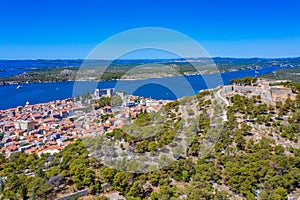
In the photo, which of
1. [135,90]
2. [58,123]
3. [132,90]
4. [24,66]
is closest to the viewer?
[58,123]

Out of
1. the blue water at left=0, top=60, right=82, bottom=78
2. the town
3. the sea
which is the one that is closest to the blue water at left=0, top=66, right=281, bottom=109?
the sea

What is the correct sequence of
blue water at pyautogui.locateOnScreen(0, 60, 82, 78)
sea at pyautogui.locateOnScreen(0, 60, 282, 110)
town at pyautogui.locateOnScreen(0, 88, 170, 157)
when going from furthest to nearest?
blue water at pyautogui.locateOnScreen(0, 60, 82, 78) < sea at pyautogui.locateOnScreen(0, 60, 282, 110) < town at pyautogui.locateOnScreen(0, 88, 170, 157)

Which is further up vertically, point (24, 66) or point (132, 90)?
point (24, 66)

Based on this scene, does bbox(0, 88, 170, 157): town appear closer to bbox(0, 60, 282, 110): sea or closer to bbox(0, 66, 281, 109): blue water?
bbox(0, 60, 282, 110): sea

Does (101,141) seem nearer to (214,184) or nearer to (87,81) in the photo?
(214,184)

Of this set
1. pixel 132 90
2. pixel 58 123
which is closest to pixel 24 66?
pixel 132 90

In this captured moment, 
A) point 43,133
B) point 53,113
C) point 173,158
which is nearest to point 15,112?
point 53,113

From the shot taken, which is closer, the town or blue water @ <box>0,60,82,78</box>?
the town

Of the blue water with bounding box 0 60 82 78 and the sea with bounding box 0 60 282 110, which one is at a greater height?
the blue water with bounding box 0 60 82 78

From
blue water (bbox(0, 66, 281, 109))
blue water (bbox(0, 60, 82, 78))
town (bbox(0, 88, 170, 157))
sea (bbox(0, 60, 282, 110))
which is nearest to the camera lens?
town (bbox(0, 88, 170, 157))

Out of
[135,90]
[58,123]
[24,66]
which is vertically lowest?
[58,123]

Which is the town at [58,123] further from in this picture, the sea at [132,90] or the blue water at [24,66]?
the blue water at [24,66]

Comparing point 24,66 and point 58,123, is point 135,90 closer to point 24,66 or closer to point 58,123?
point 58,123
